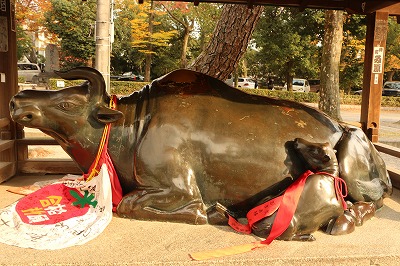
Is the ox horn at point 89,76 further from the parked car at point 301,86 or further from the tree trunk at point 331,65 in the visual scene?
the parked car at point 301,86

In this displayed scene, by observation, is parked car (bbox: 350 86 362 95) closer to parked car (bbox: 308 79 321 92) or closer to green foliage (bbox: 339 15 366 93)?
parked car (bbox: 308 79 321 92)

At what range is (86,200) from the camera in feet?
10.8

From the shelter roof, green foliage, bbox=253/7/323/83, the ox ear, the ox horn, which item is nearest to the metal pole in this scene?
the shelter roof

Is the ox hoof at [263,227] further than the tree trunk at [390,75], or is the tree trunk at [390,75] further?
the tree trunk at [390,75]

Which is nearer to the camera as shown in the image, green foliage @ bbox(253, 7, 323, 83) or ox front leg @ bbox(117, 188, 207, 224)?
ox front leg @ bbox(117, 188, 207, 224)

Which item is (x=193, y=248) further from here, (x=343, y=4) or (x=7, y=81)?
(x=343, y=4)

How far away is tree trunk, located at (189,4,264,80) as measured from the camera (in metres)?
6.00

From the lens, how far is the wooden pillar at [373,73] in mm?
4918

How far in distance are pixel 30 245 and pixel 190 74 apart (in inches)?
70.1

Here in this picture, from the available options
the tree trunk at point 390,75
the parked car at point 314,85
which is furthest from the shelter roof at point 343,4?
the tree trunk at point 390,75

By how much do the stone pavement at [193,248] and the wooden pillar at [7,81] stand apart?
78.1 inches

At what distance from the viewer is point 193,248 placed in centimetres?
264

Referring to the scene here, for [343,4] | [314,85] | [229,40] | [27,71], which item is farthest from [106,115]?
[314,85]

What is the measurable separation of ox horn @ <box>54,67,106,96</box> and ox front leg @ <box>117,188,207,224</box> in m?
0.90
